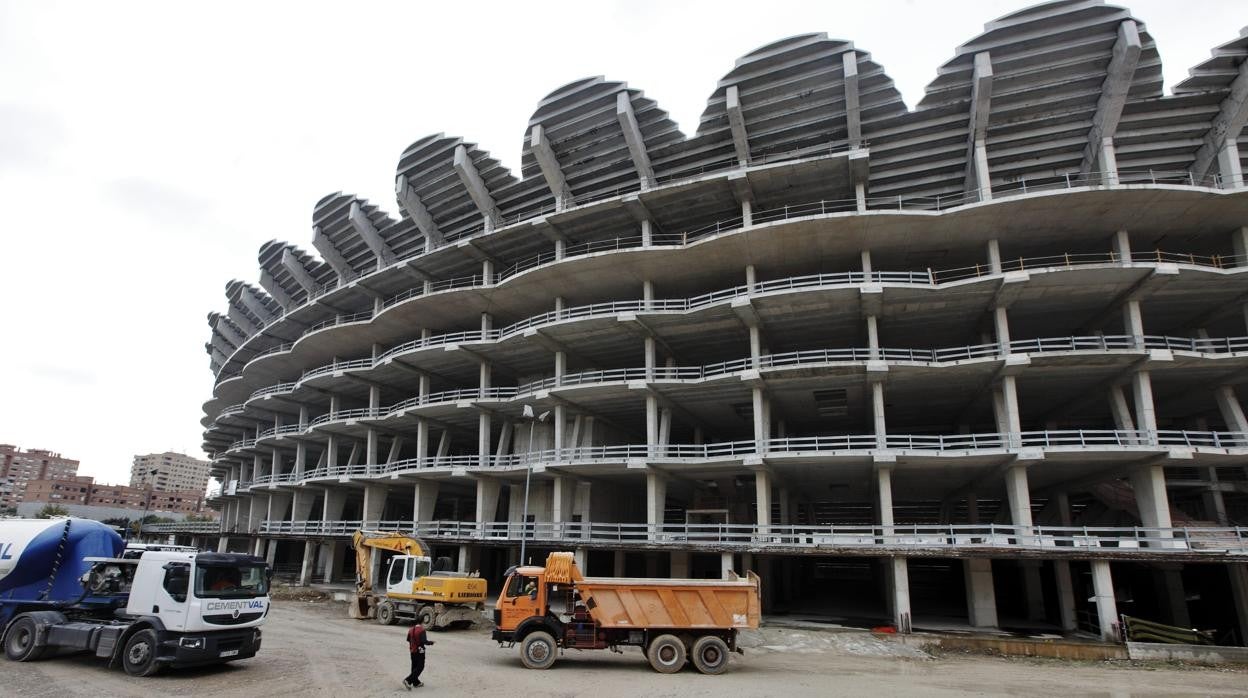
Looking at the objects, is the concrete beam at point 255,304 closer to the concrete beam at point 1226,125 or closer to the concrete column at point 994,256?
the concrete column at point 994,256

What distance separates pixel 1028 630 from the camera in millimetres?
23562

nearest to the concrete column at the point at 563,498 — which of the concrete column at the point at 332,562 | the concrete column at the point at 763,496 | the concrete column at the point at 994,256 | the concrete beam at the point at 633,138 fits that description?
the concrete column at the point at 763,496

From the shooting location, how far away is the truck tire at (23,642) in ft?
43.1

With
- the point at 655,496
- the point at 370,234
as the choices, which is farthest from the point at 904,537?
the point at 370,234

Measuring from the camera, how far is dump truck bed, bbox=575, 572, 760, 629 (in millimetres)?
14656

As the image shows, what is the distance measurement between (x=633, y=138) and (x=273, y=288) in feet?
114

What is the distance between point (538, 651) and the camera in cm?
1478

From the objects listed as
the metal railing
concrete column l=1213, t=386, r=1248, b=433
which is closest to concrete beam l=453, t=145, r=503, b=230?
the metal railing

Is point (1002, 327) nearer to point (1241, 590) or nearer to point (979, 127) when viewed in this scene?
point (979, 127)

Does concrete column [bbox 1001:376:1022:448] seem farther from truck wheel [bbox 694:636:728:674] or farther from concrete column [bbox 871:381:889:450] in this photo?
truck wheel [bbox 694:636:728:674]

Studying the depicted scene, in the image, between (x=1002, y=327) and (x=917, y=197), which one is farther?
→ (x=917, y=197)

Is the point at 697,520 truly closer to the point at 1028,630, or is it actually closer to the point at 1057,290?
the point at 1028,630

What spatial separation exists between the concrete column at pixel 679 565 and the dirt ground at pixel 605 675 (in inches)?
284

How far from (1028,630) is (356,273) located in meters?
41.9
